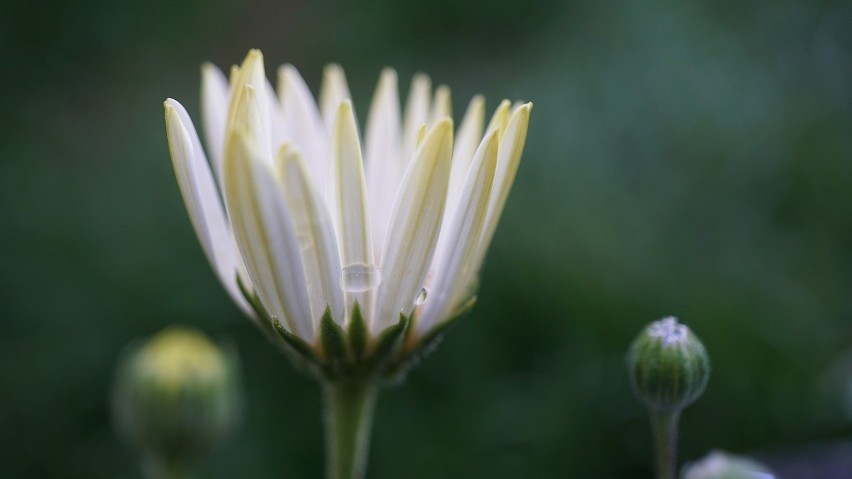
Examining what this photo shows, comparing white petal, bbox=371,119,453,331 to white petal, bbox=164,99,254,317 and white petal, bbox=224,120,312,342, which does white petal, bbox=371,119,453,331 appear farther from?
white petal, bbox=164,99,254,317

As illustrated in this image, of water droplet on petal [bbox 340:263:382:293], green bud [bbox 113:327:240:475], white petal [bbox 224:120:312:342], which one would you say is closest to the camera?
white petal [bbox 224:120:312:342]

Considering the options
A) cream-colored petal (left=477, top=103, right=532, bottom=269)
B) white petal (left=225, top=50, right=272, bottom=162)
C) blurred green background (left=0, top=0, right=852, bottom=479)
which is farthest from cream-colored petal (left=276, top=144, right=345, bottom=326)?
blurred green background (left=0, top=0, right=852, bottom=479)

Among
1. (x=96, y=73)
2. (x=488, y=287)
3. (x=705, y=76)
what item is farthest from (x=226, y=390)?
(x=96, y=73)

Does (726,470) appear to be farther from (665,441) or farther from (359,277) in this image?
(359,277)

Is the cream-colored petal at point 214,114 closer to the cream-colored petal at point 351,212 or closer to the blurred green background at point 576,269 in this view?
the cream-colored petal at point 351,212

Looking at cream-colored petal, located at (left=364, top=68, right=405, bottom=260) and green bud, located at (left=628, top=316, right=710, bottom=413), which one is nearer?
green bud, located at (left=628, top=316, right=710, bottom=413)

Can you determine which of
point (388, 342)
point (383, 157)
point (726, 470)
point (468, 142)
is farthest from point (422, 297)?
point (726, 470)
